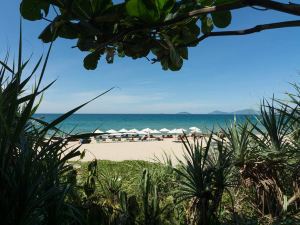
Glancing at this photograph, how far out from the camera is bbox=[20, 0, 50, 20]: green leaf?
1472 mm

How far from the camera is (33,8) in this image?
1.49 meters

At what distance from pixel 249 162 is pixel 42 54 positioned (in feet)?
12.7

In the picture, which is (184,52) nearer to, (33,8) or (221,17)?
(221,17)

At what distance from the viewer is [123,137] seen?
40.8m

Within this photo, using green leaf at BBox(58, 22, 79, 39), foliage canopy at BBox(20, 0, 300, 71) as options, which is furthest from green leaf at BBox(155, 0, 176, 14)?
green leaf at BBox(58, 22, 79, 39)

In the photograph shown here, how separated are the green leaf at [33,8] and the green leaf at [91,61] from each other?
314 millimetres

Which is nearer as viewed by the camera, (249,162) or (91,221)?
(91,221)

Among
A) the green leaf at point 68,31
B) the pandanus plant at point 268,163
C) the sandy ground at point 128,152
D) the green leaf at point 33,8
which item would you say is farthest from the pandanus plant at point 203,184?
the sandy ground at point 128,152

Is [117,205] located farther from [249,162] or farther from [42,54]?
[42,54]

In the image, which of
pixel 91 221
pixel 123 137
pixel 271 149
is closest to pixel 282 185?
pixel 271 149

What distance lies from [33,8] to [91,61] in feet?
1.32

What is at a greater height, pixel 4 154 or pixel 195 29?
pixel 195 29

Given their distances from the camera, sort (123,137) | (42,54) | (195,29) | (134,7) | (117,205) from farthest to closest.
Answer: (123,137), (117,205), (195,29), (42,54), (134,7)

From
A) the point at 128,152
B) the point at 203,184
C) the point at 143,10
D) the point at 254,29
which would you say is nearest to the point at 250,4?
the point at 254,29
